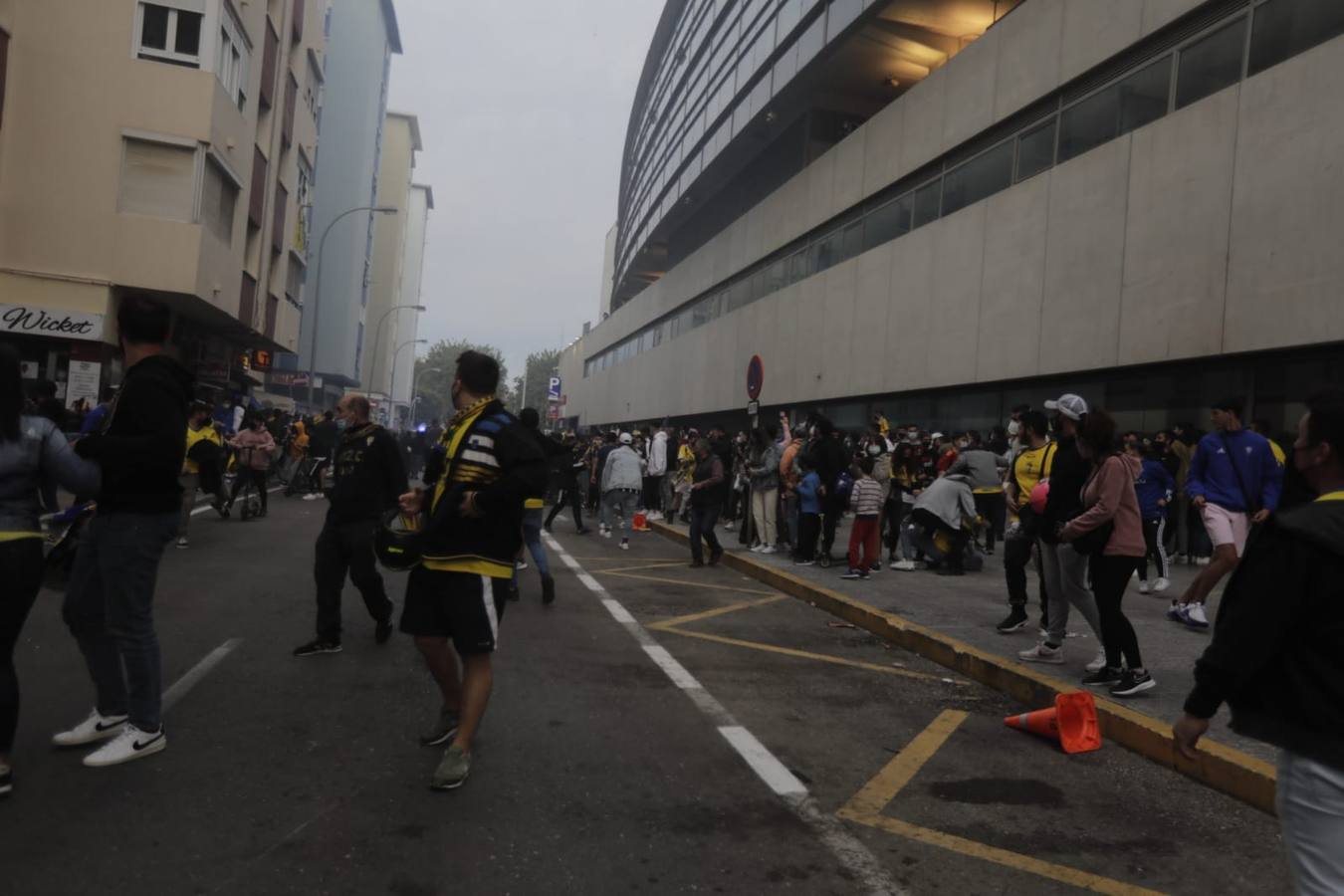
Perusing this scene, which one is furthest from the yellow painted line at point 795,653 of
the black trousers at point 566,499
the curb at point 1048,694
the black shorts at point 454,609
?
the black trousers at point 566,499

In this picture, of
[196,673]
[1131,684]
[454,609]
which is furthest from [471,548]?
[1131,684]

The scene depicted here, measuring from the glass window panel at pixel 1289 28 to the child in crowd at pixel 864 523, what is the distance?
6549mm

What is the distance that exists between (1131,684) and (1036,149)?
11.9m

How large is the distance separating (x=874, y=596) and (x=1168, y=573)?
4710 mm

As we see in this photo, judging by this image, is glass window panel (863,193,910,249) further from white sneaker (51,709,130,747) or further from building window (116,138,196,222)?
white sneaker (51,709,130,747)

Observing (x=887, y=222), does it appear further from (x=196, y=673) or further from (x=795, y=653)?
(x=196, y=673)

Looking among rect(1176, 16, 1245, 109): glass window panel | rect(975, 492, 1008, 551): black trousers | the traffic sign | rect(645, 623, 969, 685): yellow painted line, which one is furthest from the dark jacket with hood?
rect(1176, 16, 1245, 109): glass window panel

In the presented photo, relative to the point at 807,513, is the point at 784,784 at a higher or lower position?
lower

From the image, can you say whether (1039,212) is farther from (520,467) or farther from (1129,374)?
(520,467)

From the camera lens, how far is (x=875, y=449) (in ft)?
36.2

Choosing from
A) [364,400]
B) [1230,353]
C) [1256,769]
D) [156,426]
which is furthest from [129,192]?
[1256,769]

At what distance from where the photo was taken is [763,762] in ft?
14.6

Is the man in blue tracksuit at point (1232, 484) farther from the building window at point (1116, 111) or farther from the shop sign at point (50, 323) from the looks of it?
the shop sign at point (50, 323)

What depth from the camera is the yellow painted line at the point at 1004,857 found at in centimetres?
331
